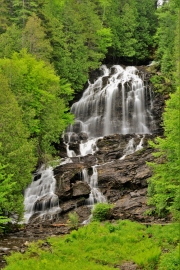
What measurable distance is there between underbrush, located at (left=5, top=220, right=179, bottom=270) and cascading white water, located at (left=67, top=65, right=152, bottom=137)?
23816 millimetres

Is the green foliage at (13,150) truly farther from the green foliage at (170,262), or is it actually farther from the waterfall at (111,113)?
the green foliage at (170,262)

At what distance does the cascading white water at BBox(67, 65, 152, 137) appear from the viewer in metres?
42.3

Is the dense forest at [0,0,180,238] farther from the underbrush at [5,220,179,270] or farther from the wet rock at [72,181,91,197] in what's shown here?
the wet rock at [72,181,91,197]

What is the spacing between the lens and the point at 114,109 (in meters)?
43.9

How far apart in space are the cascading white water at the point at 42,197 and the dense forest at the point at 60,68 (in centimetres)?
143

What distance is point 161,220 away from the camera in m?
21.2

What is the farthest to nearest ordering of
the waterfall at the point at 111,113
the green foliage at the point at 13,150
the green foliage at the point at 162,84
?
1. the green foliage at the point at 162,84
2. the waterfall at the point at 111,113
3. the green foliage at the point at 13,150

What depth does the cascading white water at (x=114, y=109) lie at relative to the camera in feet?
139

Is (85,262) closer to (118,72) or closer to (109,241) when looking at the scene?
(109,241)

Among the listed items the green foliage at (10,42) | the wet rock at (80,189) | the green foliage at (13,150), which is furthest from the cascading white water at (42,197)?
the green foliage at (10,42)

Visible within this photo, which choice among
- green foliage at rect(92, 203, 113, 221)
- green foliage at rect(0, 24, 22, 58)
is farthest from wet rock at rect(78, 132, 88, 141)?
green foliage at rect(92, 203, 113, 221)

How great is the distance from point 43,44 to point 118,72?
17020 millimetres

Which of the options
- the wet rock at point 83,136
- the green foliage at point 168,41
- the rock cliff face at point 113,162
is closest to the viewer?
the rock cliff face at point 113,162

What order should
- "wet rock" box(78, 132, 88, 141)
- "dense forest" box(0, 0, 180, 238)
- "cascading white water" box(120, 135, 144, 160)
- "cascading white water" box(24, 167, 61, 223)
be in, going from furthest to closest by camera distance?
"wet rock" box(78, 132, 88, 141)
"cascading white water" box(120, 135, 144, 160)
"cascading white water" box(24, 167, 61, 223)
"dense forest" box(0, 0, 180, 238)
